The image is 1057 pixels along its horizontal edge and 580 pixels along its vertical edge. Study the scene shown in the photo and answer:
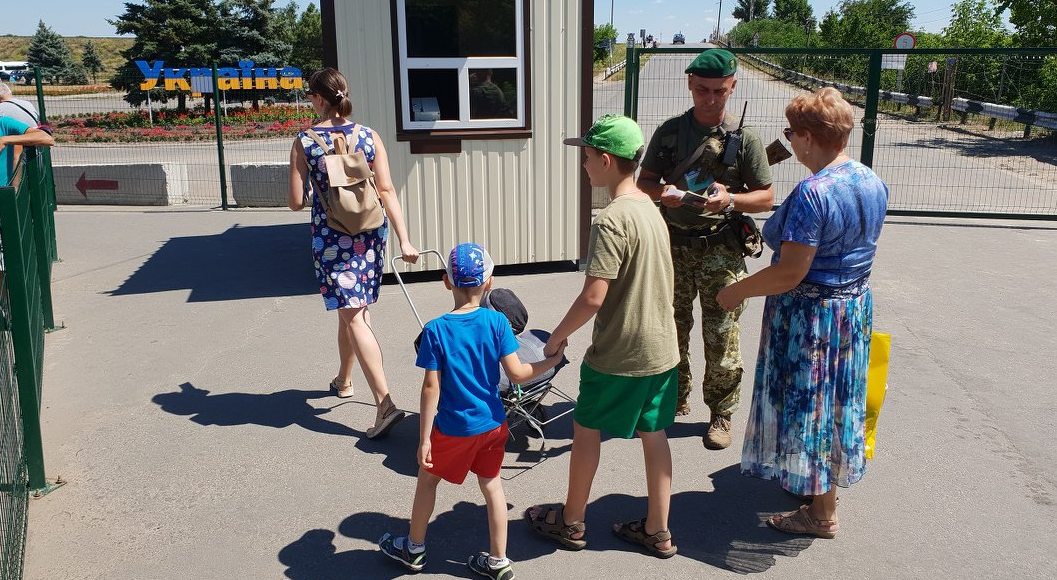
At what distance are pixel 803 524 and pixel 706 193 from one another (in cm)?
154

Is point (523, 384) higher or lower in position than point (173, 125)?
lower

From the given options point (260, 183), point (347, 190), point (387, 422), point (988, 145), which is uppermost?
point (347, 190)

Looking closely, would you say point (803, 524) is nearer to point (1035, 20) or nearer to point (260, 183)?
point (260, 183)

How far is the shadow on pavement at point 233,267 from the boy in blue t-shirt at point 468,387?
4.58 m

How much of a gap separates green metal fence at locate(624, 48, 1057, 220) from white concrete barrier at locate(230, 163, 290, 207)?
4906mm

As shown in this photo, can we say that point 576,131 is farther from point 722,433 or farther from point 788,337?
point 788,337

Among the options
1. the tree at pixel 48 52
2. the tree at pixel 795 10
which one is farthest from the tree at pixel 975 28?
the tree at pixel 795 10

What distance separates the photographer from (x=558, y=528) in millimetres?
3527

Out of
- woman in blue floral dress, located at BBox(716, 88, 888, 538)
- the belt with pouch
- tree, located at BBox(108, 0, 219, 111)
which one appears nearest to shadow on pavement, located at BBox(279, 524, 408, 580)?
woman in blue floral dress, located at BBox(716, 88, 888, 538)

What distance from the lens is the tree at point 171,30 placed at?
35.5 metres

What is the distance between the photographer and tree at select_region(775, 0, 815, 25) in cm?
8750

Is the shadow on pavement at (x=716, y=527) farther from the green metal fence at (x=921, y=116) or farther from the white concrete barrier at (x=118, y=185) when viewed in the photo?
the white concrete barrier at (x=118, y=185)

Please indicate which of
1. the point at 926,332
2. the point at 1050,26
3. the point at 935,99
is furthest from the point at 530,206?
the point at 1050,26

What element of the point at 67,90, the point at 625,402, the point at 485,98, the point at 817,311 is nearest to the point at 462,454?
the point at 625,402
